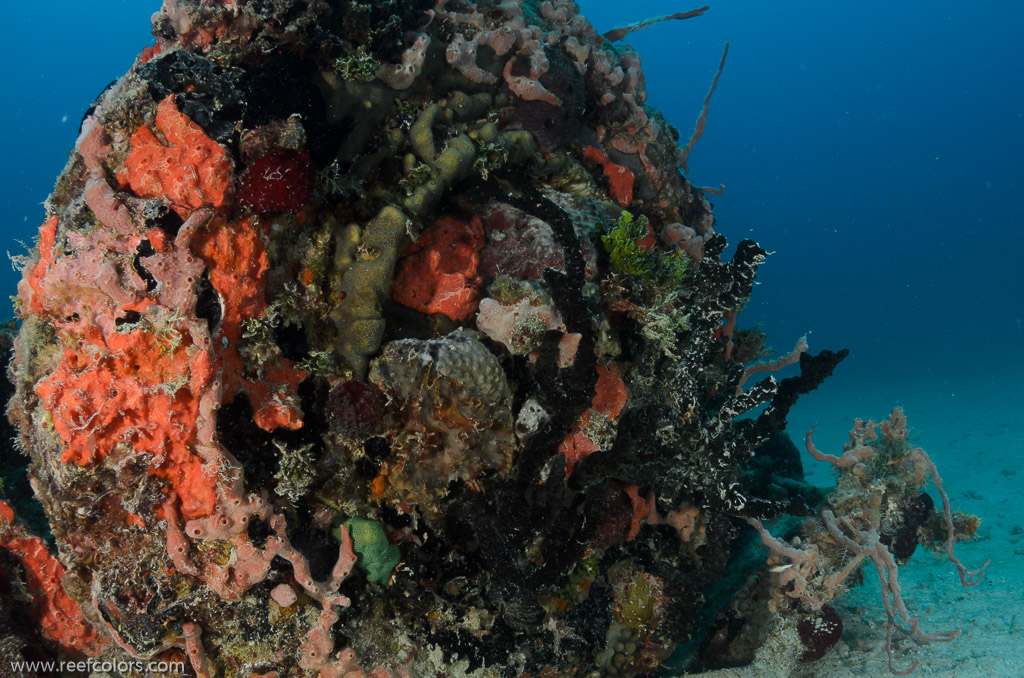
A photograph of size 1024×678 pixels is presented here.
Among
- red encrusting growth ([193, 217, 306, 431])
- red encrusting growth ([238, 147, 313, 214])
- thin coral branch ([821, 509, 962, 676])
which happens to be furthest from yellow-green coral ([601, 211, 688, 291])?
thin coral branch ([821, 509, 962, 676])

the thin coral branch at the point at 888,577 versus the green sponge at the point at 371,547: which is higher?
the thin coral branch at the point at 888,577

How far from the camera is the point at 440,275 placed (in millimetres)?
4625

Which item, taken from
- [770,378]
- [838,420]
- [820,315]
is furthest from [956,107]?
[770,378]

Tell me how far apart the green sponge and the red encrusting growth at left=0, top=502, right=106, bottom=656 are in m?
2.56

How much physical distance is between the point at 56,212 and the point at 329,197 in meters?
1.96

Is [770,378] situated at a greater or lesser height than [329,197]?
greater

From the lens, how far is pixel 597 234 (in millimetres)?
5191

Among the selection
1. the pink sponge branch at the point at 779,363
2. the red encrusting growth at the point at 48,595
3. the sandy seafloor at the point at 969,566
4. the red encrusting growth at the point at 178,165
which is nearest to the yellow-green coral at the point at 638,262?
the pink sponge branch at the point at 779,363

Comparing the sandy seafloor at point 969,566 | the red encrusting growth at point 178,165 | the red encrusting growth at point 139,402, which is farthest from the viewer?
the sandy seafloor at point 969,566

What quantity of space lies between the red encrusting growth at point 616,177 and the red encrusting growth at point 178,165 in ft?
13.3

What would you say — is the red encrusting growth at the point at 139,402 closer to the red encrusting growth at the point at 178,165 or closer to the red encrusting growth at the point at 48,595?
the red encrusting growth at the point at 178,165

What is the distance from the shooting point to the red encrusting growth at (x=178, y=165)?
11.6 feet

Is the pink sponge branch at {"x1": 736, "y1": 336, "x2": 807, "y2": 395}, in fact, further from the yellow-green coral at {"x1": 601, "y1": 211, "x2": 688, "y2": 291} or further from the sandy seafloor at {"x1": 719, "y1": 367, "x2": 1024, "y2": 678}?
the sandy seafloor at {"x1": 719, "y1": 367, "x2": 1024, "y2": 678}

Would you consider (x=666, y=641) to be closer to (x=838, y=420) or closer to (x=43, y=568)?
(x=43, y=568)
